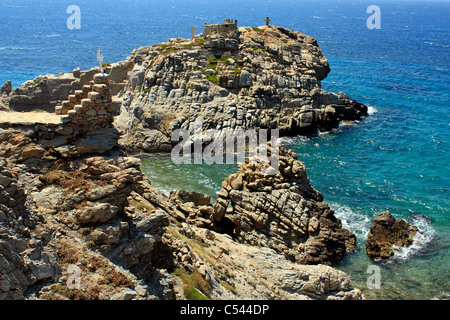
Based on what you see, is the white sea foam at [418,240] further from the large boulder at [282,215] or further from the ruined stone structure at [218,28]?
the ruined stone structure at [218,28]

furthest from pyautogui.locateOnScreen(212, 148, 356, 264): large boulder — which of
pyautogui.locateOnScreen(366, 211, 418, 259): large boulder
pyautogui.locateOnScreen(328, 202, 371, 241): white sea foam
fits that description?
pyautogui.locateOnScreen(328, 202, 371, 241): white sea foam

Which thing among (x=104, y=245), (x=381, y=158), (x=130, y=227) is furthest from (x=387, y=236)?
(x=104, y=245)

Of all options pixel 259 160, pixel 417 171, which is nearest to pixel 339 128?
pixel 417 171

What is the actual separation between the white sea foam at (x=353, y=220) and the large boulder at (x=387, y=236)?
1652mm

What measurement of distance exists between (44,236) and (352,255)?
28464 mm

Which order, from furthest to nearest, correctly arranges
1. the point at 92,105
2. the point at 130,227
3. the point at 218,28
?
the point at 218,28
the point at 92,105
the point at 130,227

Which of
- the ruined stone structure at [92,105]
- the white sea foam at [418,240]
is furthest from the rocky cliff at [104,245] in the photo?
the white sea foam at [418,240]

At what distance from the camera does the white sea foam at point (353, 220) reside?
4312 cm

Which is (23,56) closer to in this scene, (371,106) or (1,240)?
(371,106)

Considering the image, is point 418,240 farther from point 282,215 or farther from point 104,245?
point 104,245

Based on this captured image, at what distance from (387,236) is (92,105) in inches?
1170

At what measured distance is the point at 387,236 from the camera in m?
41.0

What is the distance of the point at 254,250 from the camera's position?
33.7m

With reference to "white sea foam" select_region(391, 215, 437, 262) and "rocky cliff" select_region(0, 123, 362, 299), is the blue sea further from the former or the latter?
"rocky cliff" select_region(0, 123, 362, 299)
